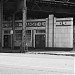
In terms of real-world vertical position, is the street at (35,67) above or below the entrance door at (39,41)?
below

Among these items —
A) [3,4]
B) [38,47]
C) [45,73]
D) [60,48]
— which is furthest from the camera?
[3,4]

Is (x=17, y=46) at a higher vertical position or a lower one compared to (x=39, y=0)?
lower

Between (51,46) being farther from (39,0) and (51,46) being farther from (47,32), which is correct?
(39,0)

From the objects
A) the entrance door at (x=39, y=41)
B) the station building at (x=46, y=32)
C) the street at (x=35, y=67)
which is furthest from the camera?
the entrance door at (x=39, y=41)

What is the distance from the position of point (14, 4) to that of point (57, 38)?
→ 12.0 meters

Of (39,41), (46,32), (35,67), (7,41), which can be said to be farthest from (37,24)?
(35,67)

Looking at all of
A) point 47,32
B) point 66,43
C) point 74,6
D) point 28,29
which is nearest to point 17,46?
point 28,29

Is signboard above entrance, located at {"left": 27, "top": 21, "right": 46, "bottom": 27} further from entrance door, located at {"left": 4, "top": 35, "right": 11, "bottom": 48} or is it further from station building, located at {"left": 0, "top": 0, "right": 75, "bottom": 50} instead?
entrance door, located at {"left": 4, "top": 35, "right": 11, "bottom": 48}

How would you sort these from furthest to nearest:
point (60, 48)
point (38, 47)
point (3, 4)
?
point (3, 4) → point (38, 47) → point (60, 48)

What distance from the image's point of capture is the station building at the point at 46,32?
3675cm

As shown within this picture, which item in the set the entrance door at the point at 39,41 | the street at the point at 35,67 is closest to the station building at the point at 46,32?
the entrance door at the point at 39,41

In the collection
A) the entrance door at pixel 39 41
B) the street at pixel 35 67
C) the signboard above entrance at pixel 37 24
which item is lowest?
the street at pixel 35 67

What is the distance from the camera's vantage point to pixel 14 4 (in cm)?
4228

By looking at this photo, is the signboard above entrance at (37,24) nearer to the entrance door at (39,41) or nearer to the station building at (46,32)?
the station building at (46,32)
